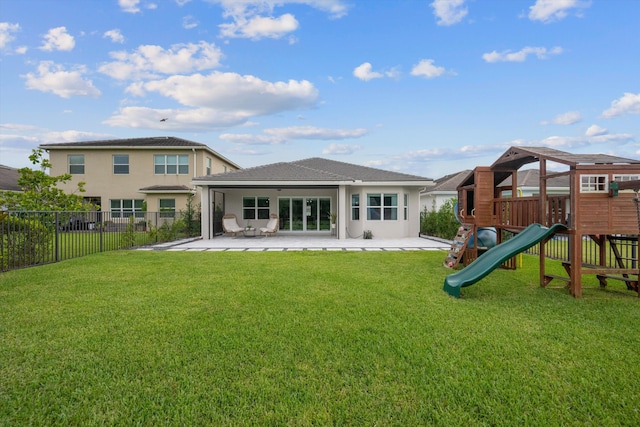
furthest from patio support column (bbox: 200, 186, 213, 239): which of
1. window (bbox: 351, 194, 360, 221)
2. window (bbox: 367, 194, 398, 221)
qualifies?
window (bbox: 367, 194, 398, 221)

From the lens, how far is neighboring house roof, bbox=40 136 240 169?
23234 millimetres

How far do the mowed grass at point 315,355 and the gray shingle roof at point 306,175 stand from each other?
9975mm

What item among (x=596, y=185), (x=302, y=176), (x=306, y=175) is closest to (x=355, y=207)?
(x=306, y=175)

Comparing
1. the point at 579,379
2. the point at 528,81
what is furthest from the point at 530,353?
the point at 528,81

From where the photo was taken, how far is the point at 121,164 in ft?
78.0

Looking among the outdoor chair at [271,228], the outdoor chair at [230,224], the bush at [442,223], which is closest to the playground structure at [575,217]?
the bush at [442,223]

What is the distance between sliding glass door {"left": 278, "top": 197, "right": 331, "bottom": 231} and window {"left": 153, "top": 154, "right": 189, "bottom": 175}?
27.5ft

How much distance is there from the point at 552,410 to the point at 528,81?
1611 centimetres

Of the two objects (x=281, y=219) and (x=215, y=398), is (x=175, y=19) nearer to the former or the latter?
(x=281, y=219)

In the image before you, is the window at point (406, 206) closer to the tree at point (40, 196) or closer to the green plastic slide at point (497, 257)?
the green plastic slide at point (497, 257)

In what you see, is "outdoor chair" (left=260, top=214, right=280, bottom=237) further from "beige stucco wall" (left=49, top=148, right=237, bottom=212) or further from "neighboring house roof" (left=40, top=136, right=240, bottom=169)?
"neighboring house roof" (left=40, top=136, right=240, bottom=169)

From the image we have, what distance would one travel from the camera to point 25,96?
16.3 m

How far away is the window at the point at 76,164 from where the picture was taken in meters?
23.8

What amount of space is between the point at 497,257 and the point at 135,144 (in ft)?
79.3
